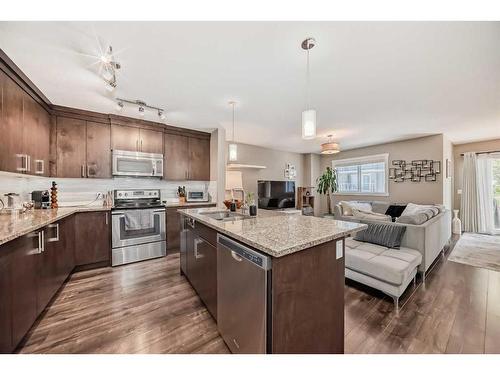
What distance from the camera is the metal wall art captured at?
15.5ft

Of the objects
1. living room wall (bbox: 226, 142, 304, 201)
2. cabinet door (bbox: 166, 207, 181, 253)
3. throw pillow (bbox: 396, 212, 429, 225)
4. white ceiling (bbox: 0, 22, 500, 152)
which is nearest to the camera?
white ceiling (bbox: 0, 22, 500, 152)

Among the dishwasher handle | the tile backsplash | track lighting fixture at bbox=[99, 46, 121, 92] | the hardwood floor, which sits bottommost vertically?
the hardwood floor

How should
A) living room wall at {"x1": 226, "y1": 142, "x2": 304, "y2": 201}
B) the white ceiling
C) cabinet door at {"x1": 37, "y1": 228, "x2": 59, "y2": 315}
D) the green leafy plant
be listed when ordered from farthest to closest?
the green leafy plant
living room wall at {"x1": 226, "y1": 142, "x2": 304, "y2": 201}
cabinet door at {"x1": 37, "y1": 228, "x2": 59, "y2": 315}
the white ceiling

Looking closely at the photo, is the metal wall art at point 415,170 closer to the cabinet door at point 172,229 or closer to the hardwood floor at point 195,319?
the hardwood floor at point 195,319

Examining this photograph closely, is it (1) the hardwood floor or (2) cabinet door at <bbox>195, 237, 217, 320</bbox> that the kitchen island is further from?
(1) the hardwood floor

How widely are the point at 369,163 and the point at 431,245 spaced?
373 cm

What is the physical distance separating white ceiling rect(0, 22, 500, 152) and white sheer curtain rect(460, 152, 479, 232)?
2541 mm

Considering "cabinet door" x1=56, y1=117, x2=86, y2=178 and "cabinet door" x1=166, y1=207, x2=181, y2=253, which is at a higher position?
"cabinet door" x1=56, y1=117, x2=86, y2=178

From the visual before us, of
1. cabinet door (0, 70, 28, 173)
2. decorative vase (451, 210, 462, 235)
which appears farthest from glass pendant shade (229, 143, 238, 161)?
decorative vase (451, 210, 462, 235)

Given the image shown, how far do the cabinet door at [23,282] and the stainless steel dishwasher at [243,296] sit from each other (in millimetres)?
1432

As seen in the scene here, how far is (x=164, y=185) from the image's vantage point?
410 centimetres

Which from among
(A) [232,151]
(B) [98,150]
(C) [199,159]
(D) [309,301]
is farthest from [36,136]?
(D) [309,301]

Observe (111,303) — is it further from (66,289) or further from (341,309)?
(341,309)

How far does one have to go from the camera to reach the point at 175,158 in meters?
3.95
